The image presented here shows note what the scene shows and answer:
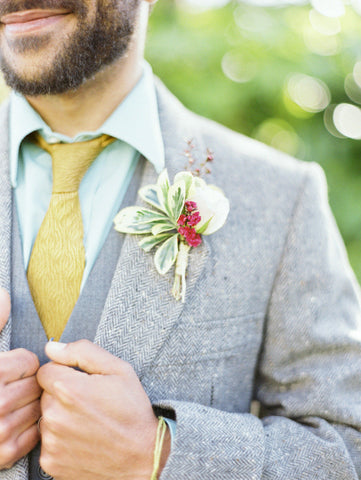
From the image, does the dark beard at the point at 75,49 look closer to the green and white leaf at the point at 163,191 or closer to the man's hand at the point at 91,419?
the green and white leaf at the point at 163,191

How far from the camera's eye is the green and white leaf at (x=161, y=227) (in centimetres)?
131

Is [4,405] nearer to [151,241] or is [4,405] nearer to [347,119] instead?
[151,241]

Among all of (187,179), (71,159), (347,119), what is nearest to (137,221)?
(187,179)

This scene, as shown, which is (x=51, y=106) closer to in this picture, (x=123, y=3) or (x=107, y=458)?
(x=123, y=3)

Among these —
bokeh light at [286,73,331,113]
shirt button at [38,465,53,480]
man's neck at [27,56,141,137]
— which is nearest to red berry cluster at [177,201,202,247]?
man's neck at [27,56,141,137]

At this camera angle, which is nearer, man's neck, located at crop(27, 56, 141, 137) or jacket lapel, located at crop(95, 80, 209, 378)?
jacket lapel, located at crop(95, 80, 209, 378)

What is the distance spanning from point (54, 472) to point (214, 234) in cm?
72

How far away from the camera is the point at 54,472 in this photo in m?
1.16

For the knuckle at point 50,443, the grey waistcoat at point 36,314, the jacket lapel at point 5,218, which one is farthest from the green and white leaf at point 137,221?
the knuckle at point 50,443

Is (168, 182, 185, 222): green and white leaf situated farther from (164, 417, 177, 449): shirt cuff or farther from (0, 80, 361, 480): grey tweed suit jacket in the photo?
(164, 417, 177, 449): shirt cuff

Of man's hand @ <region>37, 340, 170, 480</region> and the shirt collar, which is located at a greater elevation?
the shirt collar

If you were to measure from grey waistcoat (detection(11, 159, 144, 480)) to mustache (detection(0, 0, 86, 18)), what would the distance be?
591 mm

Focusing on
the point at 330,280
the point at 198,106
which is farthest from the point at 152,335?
the point at 198,106

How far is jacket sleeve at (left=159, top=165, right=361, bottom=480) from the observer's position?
4.01ft
